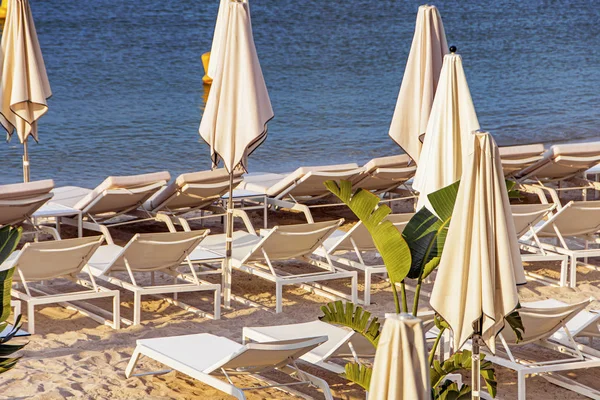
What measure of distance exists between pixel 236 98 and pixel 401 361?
13.5 ft

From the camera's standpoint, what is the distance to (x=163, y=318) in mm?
7391

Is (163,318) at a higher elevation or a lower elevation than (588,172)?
lower

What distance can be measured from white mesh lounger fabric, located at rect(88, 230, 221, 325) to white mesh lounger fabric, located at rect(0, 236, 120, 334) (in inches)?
5.6

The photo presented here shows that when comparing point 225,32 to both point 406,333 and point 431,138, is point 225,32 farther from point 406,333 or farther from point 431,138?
point 406,333

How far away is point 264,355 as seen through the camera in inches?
213

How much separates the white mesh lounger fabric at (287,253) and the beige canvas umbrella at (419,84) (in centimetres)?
118

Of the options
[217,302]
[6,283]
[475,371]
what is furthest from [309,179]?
[6,283]

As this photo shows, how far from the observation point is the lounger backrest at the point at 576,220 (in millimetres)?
8227

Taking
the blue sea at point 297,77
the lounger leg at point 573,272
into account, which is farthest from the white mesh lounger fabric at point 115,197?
A: the blue sea at point 297,77

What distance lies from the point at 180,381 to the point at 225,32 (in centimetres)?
273

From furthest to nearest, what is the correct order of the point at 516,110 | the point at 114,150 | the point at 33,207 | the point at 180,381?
the point at 516,110 → the point at 114,150 → the point at 33,207 → the point at 180,381

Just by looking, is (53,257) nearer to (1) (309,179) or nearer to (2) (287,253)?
(2) (287,253)

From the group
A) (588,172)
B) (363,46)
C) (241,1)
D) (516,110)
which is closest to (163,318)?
(241,1)

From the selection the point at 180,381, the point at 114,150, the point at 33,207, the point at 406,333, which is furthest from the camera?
the point at 114,150
